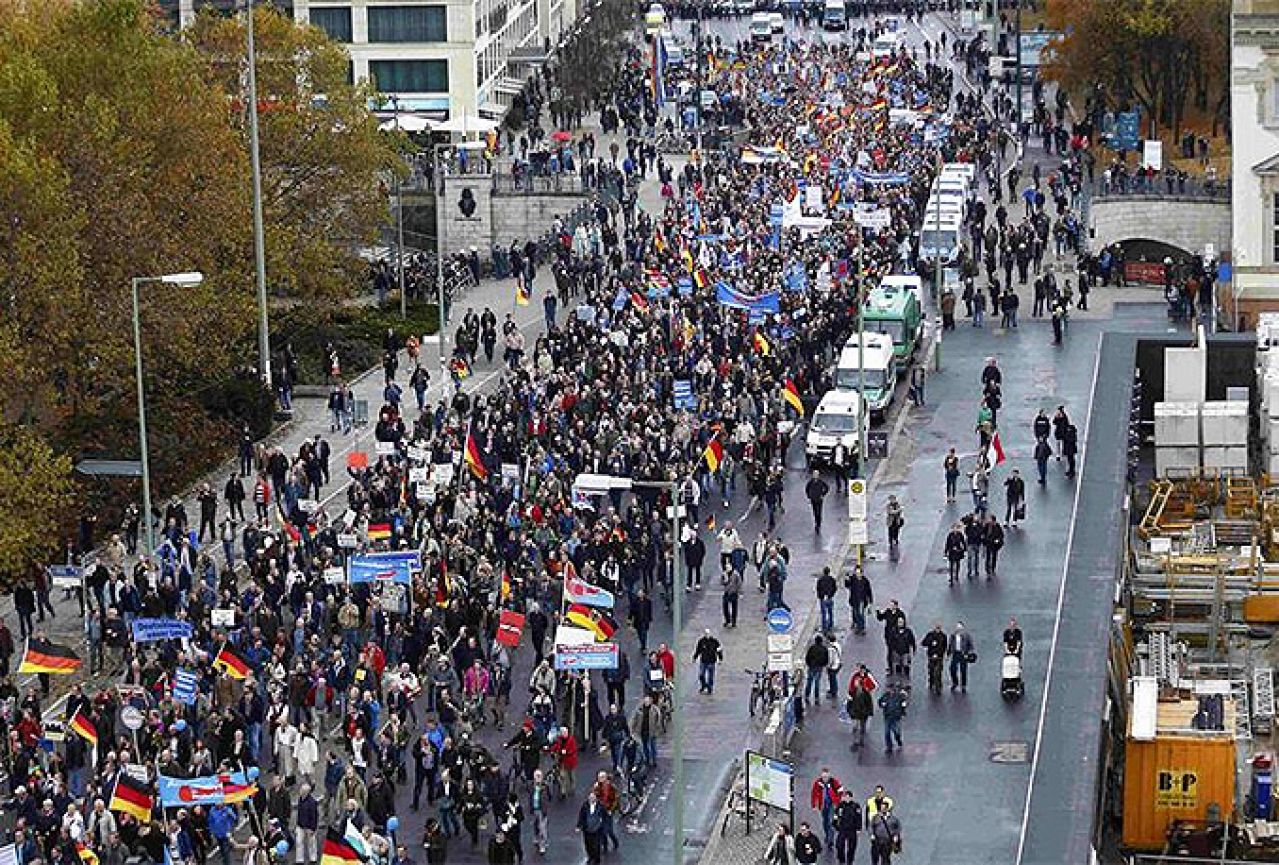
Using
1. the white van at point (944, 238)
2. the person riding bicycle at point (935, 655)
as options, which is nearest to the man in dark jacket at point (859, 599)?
the person riding bicycle at point (935, 655)

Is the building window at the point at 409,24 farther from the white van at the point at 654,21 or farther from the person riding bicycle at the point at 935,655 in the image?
the person riding bicycle at the point at 935,655

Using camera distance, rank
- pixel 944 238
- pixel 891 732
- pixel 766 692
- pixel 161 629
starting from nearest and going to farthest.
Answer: pixel 891 732
pixel 161 629
pixel 766 692
pixel 944 238

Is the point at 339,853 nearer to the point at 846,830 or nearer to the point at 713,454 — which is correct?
the point at 846,830

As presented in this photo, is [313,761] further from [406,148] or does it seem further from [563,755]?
[406,148]

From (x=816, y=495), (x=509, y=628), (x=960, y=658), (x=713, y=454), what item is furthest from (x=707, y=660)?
(x=713, y=454)

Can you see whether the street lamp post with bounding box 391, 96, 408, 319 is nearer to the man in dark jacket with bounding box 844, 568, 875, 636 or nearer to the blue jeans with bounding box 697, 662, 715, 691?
the man in dark jacket with bounding box 844, 568, 875, 636
